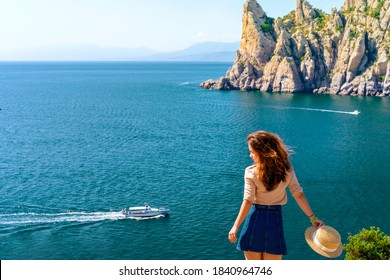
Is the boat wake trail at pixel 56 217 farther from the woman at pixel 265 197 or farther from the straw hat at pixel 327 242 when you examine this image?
the straw hat at pixel 327 242

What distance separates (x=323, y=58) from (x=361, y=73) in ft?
63.0

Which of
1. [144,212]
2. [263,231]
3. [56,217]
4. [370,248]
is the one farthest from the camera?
[56,217]

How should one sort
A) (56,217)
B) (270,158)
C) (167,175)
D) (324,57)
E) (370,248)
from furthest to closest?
(324,57)
(167,175)
(56,217)
(370,248)
(270,158)

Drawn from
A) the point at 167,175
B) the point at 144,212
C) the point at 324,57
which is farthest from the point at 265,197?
the point at 324,57

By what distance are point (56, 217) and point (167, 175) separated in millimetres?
21458

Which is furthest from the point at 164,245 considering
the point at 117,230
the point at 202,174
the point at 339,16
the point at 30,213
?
the point at 339,16

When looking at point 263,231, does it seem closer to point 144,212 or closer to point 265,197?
point 265,197

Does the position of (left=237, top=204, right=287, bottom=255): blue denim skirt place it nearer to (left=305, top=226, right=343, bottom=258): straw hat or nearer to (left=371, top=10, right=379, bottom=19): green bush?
(left=305, top=226, right=343, bottom=258): straw hat

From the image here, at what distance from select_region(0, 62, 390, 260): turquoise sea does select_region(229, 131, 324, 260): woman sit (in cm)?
3779

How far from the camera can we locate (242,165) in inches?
3051

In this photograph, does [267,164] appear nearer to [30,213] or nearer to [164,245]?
[164,245]

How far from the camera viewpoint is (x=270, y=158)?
25.6 feet

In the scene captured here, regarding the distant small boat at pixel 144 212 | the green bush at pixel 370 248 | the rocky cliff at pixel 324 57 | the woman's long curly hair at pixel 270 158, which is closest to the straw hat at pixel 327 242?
the woman's long curly hair at pixel 270 158

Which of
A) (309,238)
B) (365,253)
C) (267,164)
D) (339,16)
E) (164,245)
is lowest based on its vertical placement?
(164,245)
